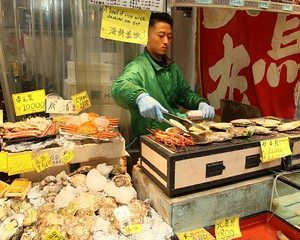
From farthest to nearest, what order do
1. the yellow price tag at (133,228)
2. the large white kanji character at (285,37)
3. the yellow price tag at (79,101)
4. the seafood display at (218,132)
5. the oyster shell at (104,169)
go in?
1. the large white kanji character at (285,37)
2. the yellow price tag at (79,101)
3. the oyster shell at (104,169)
4. the seafood display at (218,132)
5. the yellow price tag at (133,228)

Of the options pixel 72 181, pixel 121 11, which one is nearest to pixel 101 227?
pixel 72 181

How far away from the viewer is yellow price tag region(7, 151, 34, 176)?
1.46 metres

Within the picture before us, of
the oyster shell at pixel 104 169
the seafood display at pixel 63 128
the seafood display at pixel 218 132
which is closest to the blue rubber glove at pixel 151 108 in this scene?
the seafood display at pixel 218 132

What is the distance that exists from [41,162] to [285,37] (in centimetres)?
228

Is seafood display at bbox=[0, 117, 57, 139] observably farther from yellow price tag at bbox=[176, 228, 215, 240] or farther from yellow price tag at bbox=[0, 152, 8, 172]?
yellow price tag at bbox=[176, 228, 215, 240]

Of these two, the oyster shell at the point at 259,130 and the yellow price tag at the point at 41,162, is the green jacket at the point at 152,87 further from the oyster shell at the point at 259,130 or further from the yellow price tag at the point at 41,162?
the oyster shell at the point at 259,130

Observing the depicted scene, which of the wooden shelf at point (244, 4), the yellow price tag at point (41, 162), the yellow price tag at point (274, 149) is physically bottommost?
the yellow price tag at point (41, 162)

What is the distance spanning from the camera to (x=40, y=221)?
49.2 inches

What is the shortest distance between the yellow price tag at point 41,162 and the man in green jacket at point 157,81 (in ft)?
1.93

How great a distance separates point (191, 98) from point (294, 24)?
1159 millimetres

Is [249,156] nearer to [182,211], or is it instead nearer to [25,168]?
[182,211]

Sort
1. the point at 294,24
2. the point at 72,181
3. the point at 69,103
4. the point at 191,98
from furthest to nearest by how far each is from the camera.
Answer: the point at 294,24 → the point at 191,98 → the point at 69,103 → the point at 72,181

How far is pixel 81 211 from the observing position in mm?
1303

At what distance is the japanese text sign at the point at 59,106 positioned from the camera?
6.92 ft
